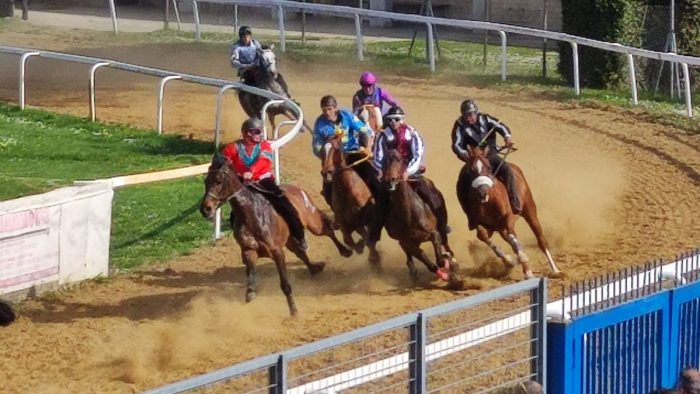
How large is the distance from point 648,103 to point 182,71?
8.48m

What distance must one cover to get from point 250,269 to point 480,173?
2382 mm

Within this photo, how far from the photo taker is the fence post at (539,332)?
360 inches

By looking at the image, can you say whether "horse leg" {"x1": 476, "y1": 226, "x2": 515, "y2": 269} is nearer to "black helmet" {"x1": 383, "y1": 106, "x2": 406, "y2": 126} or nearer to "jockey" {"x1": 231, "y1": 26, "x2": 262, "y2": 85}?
"black helmet" {"x1": 383, "y1": 106, "x2": 406, "y2": 126}

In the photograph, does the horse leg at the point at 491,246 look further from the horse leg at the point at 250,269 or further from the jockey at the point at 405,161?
the horse leg at the point at 250,269

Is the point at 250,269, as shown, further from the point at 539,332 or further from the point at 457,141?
the point at 539,332

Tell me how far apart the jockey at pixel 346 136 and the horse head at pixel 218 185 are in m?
2.09

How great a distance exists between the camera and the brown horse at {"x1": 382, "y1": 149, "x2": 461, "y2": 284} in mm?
13906

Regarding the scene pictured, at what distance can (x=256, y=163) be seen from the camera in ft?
44.7

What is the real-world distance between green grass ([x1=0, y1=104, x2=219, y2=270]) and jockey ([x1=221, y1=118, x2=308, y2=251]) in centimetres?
266

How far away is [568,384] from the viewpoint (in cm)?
937

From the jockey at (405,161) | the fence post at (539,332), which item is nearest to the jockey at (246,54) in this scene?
the jockey at (405,161)

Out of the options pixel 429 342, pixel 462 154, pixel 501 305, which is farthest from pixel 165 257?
pixel 429 342

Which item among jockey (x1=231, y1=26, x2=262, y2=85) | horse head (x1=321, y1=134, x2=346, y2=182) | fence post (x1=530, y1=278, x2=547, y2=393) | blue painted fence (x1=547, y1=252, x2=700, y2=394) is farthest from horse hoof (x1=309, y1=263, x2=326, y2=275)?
fence post (x1=530, y1=278, x2=547, y2=393)

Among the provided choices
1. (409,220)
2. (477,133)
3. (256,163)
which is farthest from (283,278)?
(477,133)
